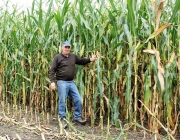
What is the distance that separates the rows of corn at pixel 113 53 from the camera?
404cm

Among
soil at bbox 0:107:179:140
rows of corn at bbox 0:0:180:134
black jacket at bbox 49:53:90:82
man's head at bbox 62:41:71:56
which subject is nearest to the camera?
soil at bbox 0:107:179:140

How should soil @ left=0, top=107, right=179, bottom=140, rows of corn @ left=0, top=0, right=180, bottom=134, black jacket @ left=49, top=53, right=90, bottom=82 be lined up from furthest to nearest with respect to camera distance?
black jacket @ left=49, top=53, right=90, bottom=82 < rows of corn @ left=0, top=0, right=180, bottom=134 < soil @ left=0, top=107, right=179, bottom=140

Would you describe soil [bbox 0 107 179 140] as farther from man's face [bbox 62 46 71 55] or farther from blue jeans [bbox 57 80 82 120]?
man's face [bbox 62 46 71 55]

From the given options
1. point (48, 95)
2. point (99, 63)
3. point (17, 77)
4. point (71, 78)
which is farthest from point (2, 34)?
point (99, 63)

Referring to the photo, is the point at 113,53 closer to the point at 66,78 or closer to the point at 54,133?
the point at 66,78

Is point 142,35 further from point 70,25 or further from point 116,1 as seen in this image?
point 70,25

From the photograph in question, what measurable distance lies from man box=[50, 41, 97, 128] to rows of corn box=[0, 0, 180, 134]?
14 cm

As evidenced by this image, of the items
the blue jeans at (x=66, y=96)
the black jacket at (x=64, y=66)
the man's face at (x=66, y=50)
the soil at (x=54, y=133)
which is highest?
the man's face at (x=66, y=50)

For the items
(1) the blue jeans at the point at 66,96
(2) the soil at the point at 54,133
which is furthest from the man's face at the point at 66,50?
(2) the soil at the point at 54,133

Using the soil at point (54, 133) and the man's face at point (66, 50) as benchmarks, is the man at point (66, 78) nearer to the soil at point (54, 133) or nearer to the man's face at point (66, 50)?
the man's face at point (66, 50)

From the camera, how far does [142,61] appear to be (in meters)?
4.62

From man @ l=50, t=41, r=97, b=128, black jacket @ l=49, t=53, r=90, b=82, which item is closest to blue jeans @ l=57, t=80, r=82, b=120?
man @ l=50, t=41, r=97, b=128

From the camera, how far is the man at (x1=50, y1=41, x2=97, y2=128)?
5.00m

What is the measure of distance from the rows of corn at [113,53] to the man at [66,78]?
0.14 metres
